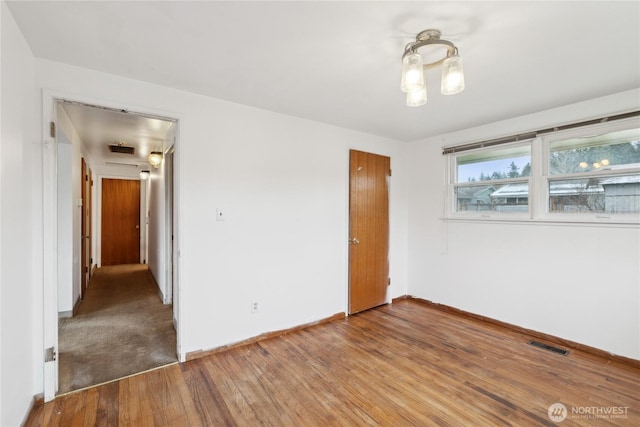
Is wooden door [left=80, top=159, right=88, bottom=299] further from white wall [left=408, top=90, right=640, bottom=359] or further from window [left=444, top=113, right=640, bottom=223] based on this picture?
window [left=444, top=113, right=640, bottom=223]

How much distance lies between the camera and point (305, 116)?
10.4ft


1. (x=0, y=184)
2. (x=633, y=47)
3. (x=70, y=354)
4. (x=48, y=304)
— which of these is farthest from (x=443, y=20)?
(x=70, y=354)

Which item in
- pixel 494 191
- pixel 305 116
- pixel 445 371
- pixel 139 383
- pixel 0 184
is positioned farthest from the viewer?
pixel 494 191

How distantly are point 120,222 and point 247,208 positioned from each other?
574cm

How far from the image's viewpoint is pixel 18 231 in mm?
1674

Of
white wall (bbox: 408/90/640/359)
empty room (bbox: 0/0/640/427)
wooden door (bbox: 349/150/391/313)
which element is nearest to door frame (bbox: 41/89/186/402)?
empty room (bbox: 0/0/640/427)

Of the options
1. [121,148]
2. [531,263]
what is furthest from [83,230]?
[531,263]

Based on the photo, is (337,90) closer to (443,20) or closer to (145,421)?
(443,20)

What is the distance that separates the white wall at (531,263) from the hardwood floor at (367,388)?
0.34 metres

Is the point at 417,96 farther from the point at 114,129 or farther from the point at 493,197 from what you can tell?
the point at 114,129

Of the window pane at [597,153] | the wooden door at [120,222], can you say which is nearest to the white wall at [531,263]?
the window pane at [597,153]

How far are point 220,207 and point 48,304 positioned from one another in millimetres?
1361

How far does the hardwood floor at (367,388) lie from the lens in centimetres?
185

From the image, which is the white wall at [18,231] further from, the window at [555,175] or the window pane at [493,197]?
the window pane at [493,197]
